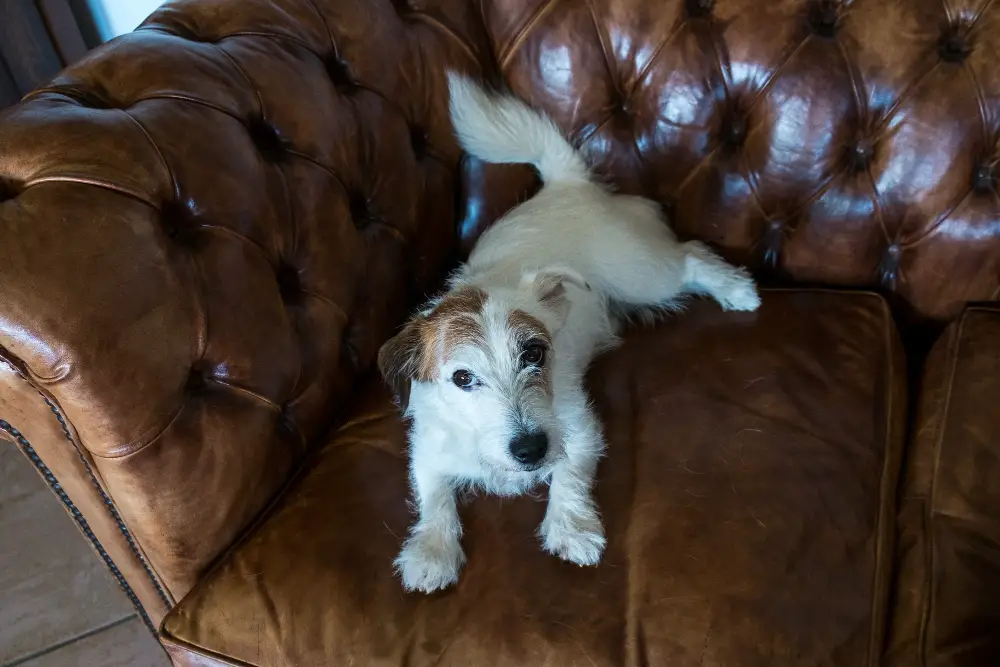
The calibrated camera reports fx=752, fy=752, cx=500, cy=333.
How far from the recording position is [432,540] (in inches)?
52.4

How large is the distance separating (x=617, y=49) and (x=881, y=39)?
0.56 m

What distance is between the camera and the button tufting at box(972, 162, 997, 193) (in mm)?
1622

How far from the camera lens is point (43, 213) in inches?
42.4

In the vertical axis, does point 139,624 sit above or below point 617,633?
below

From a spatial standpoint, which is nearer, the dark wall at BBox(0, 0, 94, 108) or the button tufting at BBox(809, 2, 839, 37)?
the button tufting at BBox(809, 2, 839, 37)

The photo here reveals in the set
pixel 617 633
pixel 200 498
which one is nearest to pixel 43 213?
pixel 200 498

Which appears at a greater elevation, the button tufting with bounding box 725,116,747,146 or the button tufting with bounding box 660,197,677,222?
the button tufting with bounding box 725,116,747,146

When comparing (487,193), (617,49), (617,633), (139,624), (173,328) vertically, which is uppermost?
(617,49)

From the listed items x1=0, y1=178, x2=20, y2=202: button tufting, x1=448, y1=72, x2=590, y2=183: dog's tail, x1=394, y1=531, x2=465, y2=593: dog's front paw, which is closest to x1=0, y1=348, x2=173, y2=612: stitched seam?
x1=0, y1=178, x2=20, y2=202: button tufting

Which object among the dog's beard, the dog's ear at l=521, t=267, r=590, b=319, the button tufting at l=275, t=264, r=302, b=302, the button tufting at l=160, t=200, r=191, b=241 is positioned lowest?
the dog's beard

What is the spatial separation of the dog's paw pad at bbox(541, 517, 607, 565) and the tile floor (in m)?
1.27

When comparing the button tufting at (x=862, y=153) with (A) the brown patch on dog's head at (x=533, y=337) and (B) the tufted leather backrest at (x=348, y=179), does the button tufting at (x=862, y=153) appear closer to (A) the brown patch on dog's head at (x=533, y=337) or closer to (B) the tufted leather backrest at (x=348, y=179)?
(B) the tufted leather backrest at (x=348, y=179)

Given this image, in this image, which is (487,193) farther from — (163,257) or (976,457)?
(976,457)

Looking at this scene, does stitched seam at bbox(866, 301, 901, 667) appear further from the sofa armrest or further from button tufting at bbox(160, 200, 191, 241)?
button tufting at bbox(160, 200, 191, 241)
